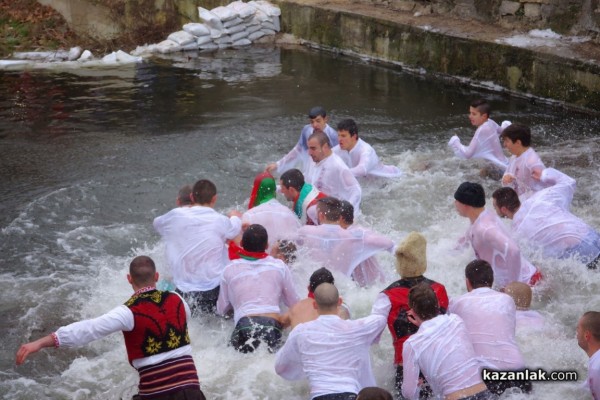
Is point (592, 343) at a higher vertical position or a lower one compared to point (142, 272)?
lower

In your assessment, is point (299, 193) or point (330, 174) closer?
point (299, 193)

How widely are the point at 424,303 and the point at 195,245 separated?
7.02ft

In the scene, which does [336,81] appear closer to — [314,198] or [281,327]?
[314,198]

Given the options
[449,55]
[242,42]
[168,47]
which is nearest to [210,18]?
[242,42]

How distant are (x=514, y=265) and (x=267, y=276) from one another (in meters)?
1.74

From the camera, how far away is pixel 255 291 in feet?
17.1

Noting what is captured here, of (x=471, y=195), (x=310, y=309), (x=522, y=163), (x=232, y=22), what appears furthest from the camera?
(x=232, y=22)

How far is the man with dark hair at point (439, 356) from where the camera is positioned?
13.6ft

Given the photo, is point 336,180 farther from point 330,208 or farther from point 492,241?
point 492,241

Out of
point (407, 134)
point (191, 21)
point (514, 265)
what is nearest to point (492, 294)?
point (514, 265)

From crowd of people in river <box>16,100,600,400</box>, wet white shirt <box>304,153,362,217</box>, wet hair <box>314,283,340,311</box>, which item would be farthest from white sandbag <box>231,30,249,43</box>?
wet hair <box>314,283,340,311</box>

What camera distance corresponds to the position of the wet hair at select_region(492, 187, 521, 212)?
6090 millimetres

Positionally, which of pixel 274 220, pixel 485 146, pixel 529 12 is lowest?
pixel 485 146

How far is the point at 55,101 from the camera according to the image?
12438 mm
